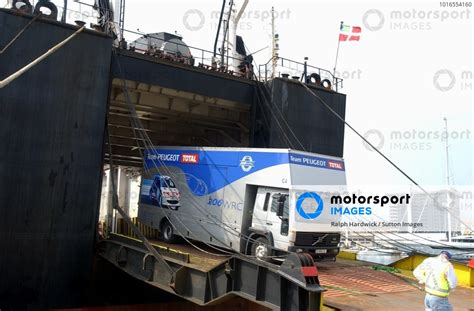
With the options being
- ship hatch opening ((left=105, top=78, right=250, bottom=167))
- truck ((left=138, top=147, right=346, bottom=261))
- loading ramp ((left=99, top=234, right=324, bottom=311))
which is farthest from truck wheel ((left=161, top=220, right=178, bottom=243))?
ship hatch opening ((left=105, top=78, right=250, bottom=167))

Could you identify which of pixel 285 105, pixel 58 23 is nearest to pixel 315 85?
pixel 285 105

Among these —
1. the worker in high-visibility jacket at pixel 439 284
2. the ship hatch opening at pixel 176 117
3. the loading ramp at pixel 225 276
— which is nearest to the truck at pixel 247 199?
the loading ramp at pixel 225 276

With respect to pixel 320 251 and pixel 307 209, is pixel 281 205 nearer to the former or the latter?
pixel 307 209

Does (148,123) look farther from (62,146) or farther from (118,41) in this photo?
(62,146)

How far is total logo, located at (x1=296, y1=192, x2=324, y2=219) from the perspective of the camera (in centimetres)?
1247

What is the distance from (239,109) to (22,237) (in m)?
10.1

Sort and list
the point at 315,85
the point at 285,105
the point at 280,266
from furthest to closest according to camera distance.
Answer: the point at 315,85 → the point at 285,105 → the point at 280,266

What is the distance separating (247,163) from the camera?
13555mm

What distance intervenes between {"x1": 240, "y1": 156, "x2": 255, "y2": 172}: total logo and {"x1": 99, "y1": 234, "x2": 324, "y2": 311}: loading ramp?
2758 mm

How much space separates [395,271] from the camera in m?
14.6

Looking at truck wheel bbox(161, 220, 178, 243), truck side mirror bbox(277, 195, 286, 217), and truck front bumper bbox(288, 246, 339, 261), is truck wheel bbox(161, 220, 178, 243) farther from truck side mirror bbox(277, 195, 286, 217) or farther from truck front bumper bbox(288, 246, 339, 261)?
truck front bumper bbox(288, 246, 339, 261)

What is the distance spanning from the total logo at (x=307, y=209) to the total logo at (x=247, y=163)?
1834 mm

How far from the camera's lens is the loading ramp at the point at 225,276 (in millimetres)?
8422

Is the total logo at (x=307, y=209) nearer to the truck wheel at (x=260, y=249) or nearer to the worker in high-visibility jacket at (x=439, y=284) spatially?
the truck wheel at (x=260, y=249)
